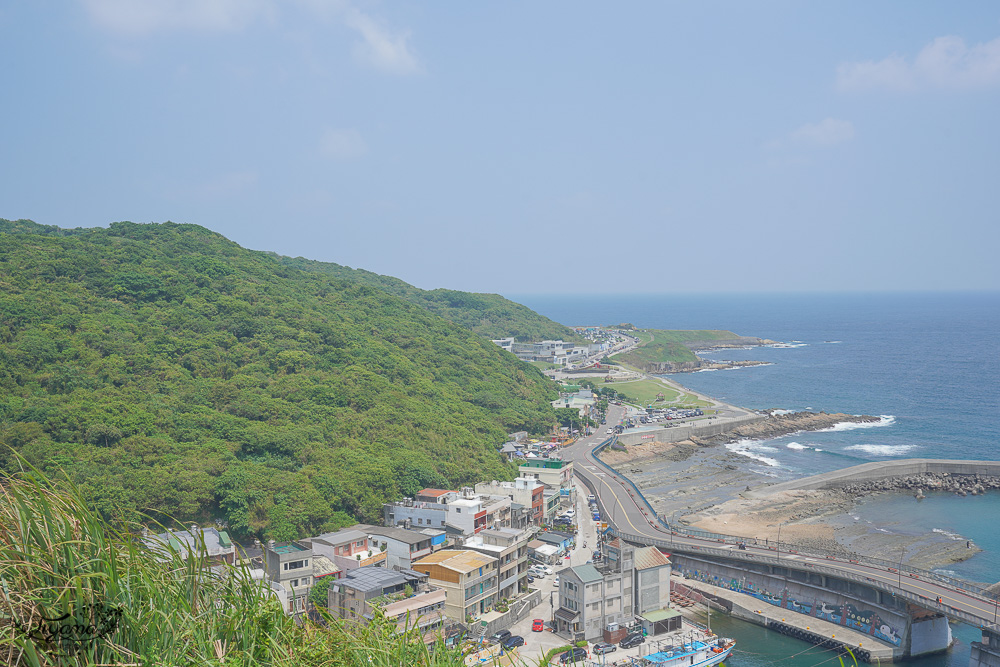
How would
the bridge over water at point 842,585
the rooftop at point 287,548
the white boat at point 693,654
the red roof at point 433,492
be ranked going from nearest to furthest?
the white boat at point 693,654 → the bridge over water at point 842,585 → the rooftop at point 287,548 → the red roof at point 433,492

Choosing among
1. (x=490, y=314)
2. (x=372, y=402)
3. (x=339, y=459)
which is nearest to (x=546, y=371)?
(x=490, y=314)

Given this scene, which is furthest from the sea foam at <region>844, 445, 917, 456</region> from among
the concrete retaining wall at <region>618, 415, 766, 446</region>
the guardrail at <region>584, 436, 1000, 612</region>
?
the guardrail at <region>584, 436, 1000, 612</region>

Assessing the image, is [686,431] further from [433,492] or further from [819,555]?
[433,492]

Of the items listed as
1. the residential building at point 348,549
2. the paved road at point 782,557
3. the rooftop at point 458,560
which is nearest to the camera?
the paved road at point 782,557

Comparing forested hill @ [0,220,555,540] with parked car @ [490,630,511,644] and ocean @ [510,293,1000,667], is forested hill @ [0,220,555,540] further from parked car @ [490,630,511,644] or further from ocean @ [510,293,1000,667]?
ocean @ [510,293,1000,667]

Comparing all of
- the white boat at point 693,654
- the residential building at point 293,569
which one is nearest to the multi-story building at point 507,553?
the white boat at point 693,654

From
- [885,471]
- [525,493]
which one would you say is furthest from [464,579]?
[885,471]

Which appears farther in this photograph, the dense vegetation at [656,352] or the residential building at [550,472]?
the dense vegetation at [656,352]

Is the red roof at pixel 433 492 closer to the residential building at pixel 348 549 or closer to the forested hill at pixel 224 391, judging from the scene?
the forested hill at pixel 224 391
